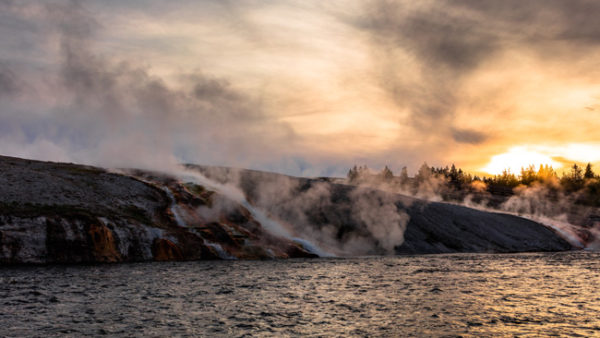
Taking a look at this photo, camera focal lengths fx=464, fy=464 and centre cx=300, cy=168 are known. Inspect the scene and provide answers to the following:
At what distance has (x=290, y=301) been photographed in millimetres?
25312

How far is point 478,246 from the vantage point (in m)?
72.2

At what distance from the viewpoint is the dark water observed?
1941cm

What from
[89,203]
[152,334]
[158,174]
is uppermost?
[158,174]

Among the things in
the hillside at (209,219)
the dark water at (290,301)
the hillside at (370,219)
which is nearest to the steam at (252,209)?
the hillside at (209,219)

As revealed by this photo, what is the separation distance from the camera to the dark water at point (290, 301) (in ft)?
63.7

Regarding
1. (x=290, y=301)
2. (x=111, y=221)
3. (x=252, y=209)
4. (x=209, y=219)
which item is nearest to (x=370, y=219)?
(x=252, y=209)

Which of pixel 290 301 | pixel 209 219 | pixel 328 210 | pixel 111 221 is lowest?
pixel 290 301

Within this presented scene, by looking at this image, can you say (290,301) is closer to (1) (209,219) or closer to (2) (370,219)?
(1) (209,219)

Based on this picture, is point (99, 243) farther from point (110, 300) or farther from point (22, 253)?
point (110, 300)

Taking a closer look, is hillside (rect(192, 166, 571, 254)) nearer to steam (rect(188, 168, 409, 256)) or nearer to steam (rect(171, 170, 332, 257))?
steam (rect(188, 168, 409, 256))

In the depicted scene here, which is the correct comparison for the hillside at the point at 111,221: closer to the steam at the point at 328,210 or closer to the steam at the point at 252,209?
the steam at the point at 252,209

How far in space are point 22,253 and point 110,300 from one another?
21.6 m

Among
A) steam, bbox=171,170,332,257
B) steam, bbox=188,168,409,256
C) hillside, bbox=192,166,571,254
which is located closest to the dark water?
steam, bbox=171,170,332,257

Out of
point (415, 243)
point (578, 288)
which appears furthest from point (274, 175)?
point (578, 288)
